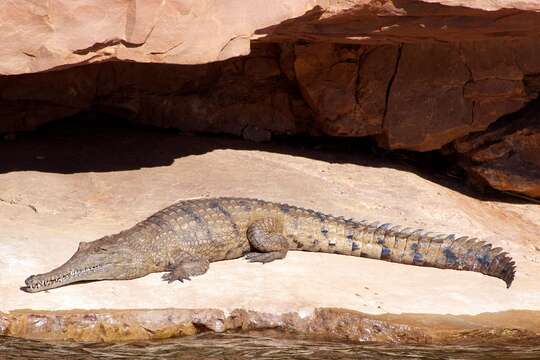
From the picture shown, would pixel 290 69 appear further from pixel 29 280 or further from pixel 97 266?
pixel 29 280

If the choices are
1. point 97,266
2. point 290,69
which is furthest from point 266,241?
point 290,69

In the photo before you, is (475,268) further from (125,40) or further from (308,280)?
(125,40)

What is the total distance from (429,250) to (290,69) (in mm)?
3039

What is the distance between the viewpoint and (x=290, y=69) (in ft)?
31.9

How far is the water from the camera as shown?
18.6 feet

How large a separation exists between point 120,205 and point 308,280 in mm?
2090

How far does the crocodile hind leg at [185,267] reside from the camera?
267 inches

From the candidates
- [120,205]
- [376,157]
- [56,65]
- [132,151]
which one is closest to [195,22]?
[56,65]

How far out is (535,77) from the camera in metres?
9.18

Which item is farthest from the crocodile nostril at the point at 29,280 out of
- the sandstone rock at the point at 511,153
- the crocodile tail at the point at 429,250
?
the sandstone rock at the point at 511,153

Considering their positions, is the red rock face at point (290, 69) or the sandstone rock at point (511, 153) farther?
the sandstone rock at point (511, 153)

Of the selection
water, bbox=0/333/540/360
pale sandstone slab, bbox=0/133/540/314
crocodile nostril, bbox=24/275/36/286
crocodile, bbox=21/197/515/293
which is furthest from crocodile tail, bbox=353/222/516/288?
crocodile nostril, bbox=24/275/36/286

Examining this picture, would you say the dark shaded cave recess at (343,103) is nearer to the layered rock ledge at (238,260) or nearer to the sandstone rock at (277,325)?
the layered rock ledge at (238,260)

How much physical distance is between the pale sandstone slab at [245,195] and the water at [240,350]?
0.28 metres
